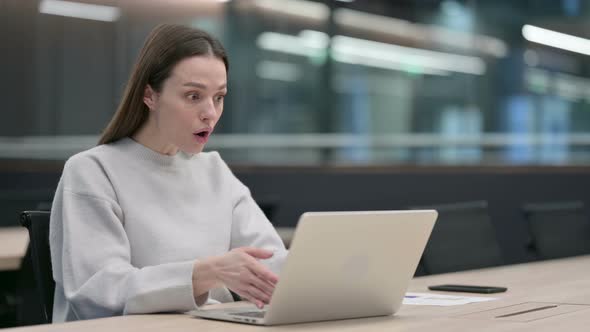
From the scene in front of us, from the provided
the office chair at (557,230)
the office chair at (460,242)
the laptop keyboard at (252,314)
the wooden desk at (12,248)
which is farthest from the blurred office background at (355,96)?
the laptop keyboard at (252,314)

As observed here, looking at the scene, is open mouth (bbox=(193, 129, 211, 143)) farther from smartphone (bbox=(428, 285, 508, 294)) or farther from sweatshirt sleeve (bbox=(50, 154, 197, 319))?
smartphone (bbox=(428, 285, 508, 294))

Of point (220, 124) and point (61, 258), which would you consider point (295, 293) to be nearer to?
point (61, 258)

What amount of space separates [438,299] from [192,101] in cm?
72

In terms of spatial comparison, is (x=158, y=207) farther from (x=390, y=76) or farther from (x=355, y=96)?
(x=390, y=76)

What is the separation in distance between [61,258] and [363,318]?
64 cm

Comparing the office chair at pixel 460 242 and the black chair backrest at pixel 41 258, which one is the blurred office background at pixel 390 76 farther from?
the black chair backrest at pixel 41 258

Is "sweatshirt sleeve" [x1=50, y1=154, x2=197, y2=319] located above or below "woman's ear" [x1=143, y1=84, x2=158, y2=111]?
below

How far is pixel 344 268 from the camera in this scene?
1675mm

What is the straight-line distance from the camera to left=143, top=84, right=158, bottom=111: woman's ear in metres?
2.07

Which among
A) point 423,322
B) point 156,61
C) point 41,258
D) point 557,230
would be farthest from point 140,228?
point 557,230

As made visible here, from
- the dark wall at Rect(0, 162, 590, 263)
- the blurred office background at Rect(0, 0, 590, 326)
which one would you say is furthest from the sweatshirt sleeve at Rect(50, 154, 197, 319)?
the dark wall at Rect(0, 162, 590, 263)

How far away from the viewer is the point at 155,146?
2.13 metres

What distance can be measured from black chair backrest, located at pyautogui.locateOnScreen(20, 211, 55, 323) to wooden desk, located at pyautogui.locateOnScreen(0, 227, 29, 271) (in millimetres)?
1265

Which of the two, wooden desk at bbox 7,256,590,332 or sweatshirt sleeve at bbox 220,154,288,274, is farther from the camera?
sweatshirt sleeve at bbox 220,154,288,274
